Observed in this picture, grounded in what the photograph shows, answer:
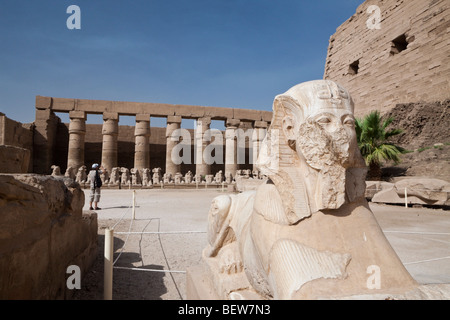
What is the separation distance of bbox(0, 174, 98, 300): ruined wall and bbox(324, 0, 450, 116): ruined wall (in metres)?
17.9

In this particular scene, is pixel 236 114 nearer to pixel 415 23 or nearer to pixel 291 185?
pixel 415 23

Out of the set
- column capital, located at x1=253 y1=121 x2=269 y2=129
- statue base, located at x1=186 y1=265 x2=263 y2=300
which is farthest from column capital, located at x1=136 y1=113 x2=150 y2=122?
statue base, located at x1=186 y1=265 x2=263 y2=300

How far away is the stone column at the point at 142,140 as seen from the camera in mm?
18219

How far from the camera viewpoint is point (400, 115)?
16391 millimetres

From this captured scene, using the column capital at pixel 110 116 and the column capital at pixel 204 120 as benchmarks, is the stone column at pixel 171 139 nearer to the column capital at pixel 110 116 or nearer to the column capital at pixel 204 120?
the column capital at pixel 204 120

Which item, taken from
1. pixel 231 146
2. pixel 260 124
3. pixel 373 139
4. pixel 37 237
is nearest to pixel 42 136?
pixel 231 146

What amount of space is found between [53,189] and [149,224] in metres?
3.44

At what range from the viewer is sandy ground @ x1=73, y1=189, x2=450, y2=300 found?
301 cm

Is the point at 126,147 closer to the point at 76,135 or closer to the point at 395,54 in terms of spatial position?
the point at 76,135

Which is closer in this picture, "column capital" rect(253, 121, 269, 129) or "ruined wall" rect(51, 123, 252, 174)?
"column capital" rect(253, 121, 269, 129)

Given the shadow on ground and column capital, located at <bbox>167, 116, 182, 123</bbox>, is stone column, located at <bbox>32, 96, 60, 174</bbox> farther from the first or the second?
the shadow on ground

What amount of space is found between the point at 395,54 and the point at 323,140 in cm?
2109

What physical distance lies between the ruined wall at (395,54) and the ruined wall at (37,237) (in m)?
17.9
